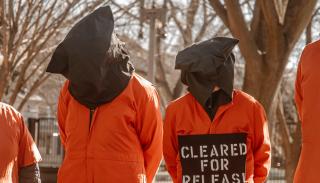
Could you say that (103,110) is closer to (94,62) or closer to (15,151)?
(94,62)

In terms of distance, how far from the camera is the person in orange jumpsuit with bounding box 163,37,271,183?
450 centimetres

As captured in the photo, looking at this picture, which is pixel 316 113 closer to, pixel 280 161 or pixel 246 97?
pixel 246 97

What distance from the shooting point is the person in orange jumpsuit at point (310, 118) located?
3947mm

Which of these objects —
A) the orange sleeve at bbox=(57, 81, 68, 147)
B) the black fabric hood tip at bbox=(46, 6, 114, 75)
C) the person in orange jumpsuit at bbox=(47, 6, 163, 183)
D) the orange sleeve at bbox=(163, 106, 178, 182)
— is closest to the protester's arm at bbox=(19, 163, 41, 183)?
the person in orange jumpsuit at bbox=(47, 6, 163, 183)

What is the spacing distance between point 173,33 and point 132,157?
20.3 m

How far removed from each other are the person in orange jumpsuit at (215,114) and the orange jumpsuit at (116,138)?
0.66 feet

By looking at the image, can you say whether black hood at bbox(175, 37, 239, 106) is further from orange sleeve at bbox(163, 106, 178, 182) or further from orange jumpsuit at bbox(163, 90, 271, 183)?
orange sleeve at bbox(163, 106, 178, 182)

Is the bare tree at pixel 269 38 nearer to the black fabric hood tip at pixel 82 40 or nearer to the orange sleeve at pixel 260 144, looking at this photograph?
the orange sleeve at pixel 260 144

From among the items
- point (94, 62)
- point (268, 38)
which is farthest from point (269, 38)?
point (94, 62)

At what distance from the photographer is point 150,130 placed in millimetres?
4500

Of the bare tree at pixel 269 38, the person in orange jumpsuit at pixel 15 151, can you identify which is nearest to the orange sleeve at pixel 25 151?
the person in orange jumpsuit at pixel 15 151

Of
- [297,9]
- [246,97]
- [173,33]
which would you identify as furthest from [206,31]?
[246,97]

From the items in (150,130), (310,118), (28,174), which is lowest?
(28,174)

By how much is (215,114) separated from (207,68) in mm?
308
